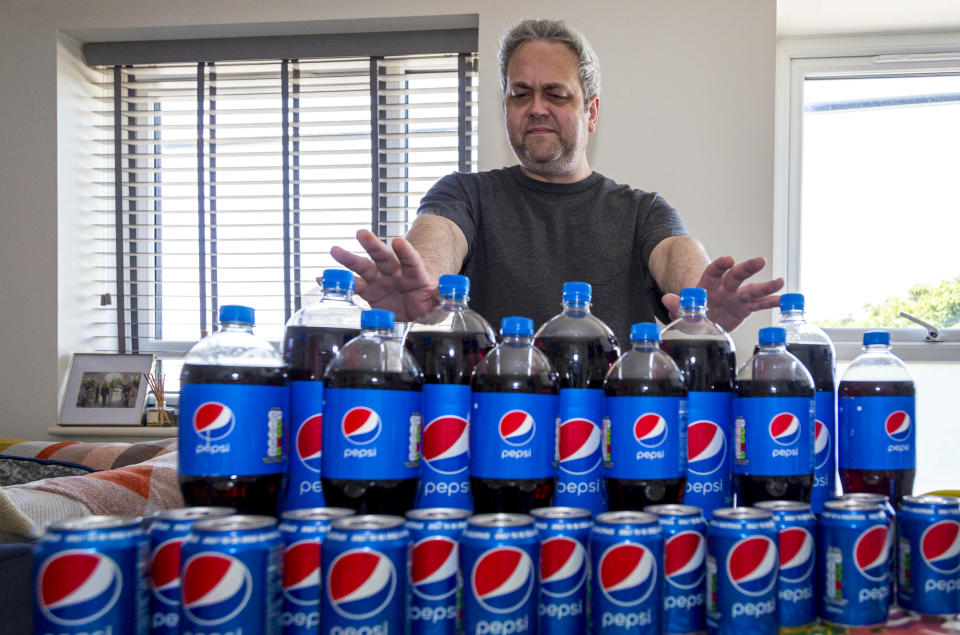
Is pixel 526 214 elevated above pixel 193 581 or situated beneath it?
elevated above

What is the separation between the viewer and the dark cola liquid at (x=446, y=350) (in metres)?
1.02

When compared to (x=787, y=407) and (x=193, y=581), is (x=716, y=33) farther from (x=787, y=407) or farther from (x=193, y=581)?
(x=193, y=581)

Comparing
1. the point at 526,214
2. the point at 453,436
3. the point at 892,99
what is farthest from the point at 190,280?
the point at 892,99

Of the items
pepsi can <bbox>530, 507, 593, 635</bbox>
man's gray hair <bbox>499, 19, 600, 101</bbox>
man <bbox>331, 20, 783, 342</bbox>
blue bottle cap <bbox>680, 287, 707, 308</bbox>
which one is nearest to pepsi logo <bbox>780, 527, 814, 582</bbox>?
pepsi can <bbox>530, 507, 593, 635</bbox>

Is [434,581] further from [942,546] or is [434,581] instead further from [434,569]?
[942,546]

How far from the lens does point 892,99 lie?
3.30 m

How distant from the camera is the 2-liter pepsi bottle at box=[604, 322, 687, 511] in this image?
840 mm

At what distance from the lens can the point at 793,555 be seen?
796 mm

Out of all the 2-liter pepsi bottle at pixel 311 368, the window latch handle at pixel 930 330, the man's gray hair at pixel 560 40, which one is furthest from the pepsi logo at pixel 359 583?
the window latch handle at pixel 930 330

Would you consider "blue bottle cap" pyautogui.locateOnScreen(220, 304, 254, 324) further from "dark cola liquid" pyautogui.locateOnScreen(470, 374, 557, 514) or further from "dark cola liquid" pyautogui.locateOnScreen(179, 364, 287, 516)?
"dark cola liquid" pyautogui.locateOnScreen(470, 374, 557, 514)

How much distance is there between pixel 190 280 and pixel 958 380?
333cm

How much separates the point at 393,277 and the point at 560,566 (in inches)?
22.8

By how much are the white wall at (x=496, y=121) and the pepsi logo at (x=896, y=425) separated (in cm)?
202

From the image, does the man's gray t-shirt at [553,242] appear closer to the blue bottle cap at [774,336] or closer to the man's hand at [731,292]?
the man's hand at [731,292]
